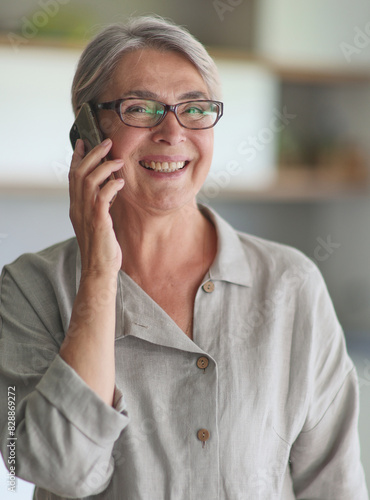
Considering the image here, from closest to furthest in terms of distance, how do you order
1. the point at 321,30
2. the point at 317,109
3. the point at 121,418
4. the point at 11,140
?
the point at 121,418 → the point at 11,140 → the point at 321,30 → the point at 317,109

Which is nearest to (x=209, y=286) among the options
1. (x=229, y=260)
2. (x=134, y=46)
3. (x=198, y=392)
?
(x=229, y=260)

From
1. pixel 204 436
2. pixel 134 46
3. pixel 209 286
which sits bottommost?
pixel 204 436

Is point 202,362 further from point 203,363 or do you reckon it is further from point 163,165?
point 163,165

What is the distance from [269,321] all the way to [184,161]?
287mm

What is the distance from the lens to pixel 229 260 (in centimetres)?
103

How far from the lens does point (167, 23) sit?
0.97 meters

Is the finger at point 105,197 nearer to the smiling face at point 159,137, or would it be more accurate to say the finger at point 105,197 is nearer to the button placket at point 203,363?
the smiling face at point 159,137

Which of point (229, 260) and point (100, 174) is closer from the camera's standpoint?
point (100, 174)

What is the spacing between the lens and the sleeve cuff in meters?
0.83

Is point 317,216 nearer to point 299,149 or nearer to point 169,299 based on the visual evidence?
point 299,149

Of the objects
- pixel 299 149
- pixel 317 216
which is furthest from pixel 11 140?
pixel 317 216

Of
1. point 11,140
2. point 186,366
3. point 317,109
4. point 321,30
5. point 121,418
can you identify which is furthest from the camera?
point 317,109

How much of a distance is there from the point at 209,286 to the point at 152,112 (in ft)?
0.95

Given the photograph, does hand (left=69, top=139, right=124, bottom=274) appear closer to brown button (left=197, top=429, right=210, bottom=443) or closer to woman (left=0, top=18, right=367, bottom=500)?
woman (left=0, top=18, right=367, bottom=500)
